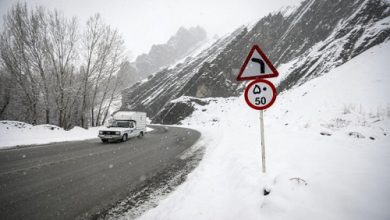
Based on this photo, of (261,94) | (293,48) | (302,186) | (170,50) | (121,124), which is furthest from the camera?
(170,50)

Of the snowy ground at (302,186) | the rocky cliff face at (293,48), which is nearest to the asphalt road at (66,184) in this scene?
the snowy ground at (302,186)

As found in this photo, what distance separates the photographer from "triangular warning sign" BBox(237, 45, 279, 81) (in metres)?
4.28

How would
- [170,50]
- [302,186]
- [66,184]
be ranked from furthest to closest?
[170,50] → [66,184] → [302,186]

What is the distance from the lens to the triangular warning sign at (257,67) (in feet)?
14.0

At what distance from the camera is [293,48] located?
51.4 m

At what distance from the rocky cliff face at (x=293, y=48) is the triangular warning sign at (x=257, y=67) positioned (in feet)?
88.4

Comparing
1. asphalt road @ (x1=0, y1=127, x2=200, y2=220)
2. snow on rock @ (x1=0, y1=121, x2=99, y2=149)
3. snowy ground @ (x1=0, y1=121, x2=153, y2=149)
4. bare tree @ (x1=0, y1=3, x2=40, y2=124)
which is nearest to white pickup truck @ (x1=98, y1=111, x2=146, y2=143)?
snowy ground @ (x1=0, y1=121, x2=153, y2=149)

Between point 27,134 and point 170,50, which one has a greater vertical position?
point 170,50

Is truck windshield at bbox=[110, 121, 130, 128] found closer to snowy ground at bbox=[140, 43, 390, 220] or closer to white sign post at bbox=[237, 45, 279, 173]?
snowy ground at bbox=[140, 43, 390, 220]

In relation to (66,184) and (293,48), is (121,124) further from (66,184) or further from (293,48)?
(293,48)

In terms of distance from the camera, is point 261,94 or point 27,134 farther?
point 27,134

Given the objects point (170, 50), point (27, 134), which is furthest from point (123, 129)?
point (170, 50)

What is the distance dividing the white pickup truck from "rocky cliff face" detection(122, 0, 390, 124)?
11.4 meters

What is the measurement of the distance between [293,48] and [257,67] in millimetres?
55569
